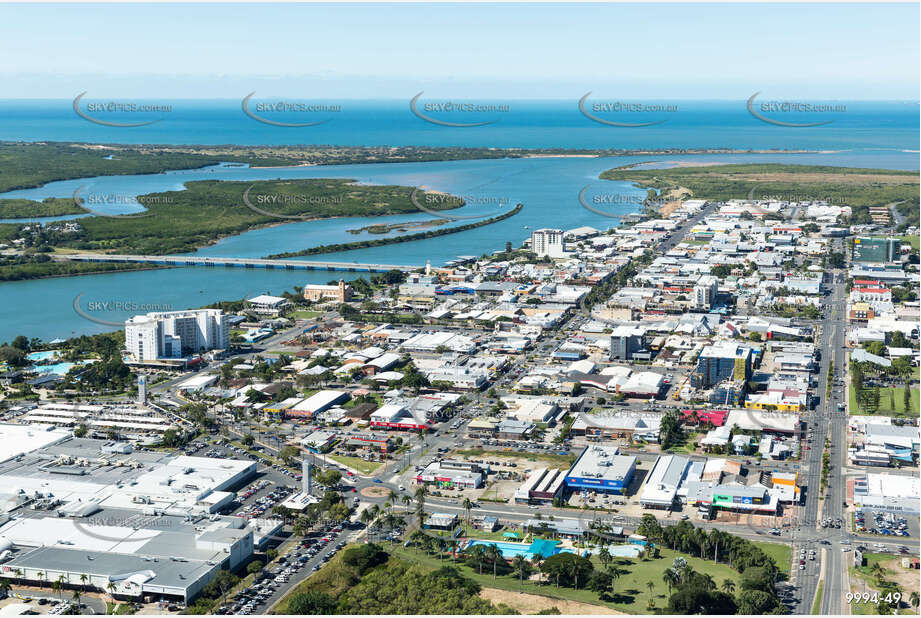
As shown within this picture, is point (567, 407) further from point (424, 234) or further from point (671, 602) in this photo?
point (424, 234)

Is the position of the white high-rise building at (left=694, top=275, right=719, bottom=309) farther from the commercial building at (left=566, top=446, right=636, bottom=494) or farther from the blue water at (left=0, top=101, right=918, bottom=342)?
the commercial building at (left=566, top=446, right=636, bottom=494)

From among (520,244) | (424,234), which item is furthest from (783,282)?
(424,234)

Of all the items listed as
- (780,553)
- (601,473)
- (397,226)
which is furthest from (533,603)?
(397,226)

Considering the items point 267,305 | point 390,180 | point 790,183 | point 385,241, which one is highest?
point 390,180

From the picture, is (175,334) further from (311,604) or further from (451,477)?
(311,604)

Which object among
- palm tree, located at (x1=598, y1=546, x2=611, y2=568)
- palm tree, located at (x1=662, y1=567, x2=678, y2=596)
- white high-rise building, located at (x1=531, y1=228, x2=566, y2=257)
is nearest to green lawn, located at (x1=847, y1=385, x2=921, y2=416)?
palm tree, located at (x1=598, y1=546, x2=611, y2=568)

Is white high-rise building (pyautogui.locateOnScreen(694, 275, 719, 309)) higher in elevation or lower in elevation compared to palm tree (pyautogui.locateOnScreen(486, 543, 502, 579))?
higher
